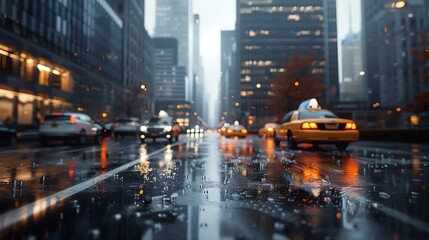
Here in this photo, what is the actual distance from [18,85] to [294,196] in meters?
32.7

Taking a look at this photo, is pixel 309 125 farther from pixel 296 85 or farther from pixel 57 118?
pixel 296 85

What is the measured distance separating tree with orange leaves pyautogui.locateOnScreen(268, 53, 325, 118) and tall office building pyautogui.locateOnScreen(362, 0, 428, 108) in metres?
49.1

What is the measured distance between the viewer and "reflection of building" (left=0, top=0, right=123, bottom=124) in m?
28.7

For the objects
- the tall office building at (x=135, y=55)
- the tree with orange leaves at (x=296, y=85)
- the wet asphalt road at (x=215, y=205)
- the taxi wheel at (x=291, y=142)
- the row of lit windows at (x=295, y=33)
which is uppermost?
the row of lit windows at (x=295, y=33)

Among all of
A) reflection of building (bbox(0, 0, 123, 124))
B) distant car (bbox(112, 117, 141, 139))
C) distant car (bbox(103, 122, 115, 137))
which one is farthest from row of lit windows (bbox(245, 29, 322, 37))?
distant car (bbox(112, 117, 141, 139))

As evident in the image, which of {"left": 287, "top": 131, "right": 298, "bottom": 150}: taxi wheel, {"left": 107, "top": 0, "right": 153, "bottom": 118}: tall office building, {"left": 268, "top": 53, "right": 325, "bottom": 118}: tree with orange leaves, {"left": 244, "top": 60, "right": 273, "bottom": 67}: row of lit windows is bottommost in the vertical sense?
{"left": 287, "top": 131, "right": 298, "bottom": 150}: taxi wheel

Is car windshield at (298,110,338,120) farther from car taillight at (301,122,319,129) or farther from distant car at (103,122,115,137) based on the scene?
distant car at (103,122,115,137)

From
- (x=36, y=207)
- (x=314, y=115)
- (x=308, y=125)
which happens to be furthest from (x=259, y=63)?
(x=36, y=207)

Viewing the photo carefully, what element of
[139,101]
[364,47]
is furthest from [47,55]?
[364,47]

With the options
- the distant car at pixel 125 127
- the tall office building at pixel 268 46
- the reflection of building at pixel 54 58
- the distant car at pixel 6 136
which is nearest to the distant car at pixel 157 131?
the distant car at pixel 125 127

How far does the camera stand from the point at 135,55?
3029 inches

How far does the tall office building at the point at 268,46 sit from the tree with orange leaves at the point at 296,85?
2430 inches

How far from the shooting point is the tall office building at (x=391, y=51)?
9169cm

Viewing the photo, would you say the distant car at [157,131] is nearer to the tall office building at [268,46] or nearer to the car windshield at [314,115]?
the car windshield at [314,115]
